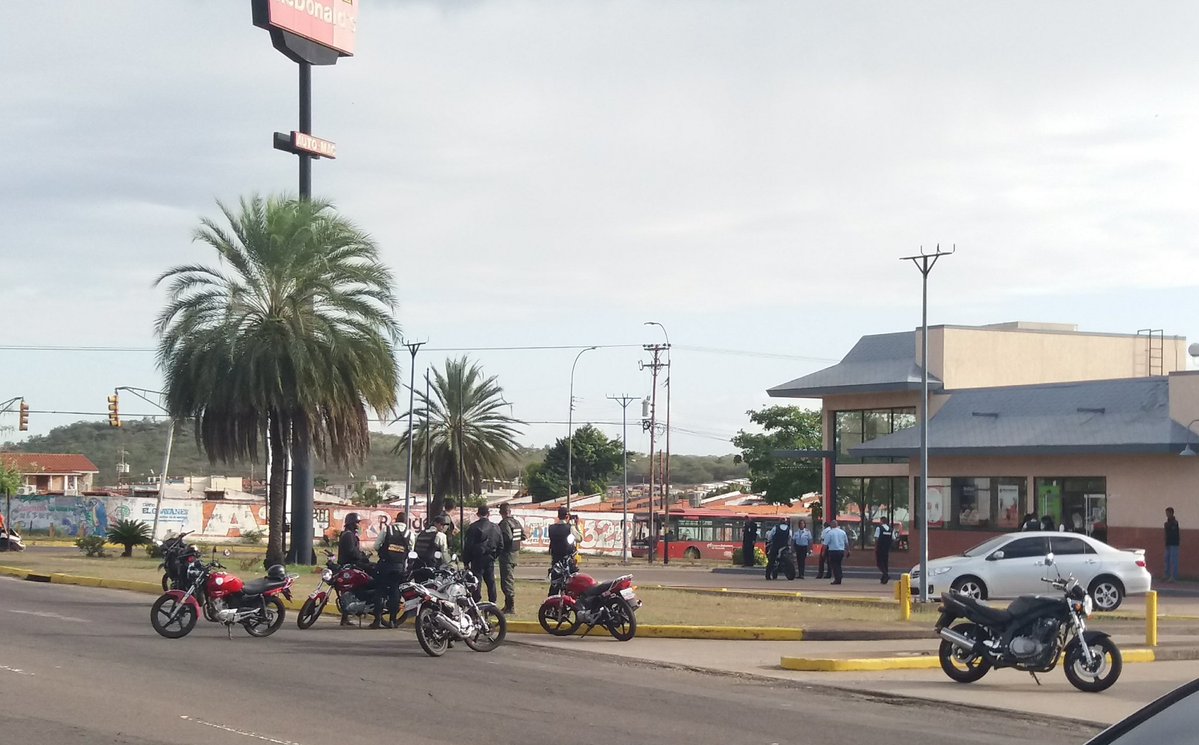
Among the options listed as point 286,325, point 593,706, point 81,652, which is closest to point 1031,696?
point 593,706

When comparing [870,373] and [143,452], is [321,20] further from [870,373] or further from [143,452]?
[143,452]

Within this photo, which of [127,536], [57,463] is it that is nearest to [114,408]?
[127,536]

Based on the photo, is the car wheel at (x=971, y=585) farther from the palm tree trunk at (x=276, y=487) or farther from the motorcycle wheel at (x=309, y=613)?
the palm tree trunk at (x=276, y=487)

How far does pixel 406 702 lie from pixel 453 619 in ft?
13.8

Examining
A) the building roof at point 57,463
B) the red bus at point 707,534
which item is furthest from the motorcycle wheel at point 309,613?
the building roof at point 57,463

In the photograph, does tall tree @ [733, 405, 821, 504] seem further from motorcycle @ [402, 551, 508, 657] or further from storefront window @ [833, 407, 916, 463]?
motorcycle @ [402, 551, 508, 657]

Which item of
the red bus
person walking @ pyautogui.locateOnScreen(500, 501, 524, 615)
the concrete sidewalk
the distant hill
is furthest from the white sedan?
the distant hill

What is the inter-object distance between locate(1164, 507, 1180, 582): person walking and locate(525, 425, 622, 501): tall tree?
9204 centimetres

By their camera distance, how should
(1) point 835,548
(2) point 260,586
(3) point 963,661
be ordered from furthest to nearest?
1. (1) point 835,548
2. (2) point 260,586
3. (3) point 963,661

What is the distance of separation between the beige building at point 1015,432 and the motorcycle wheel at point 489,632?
26753mm

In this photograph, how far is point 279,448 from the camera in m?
34.2

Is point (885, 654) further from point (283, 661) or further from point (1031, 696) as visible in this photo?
point (283, 661)

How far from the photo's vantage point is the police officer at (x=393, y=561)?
18.7m

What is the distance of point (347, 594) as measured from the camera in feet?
63.6
